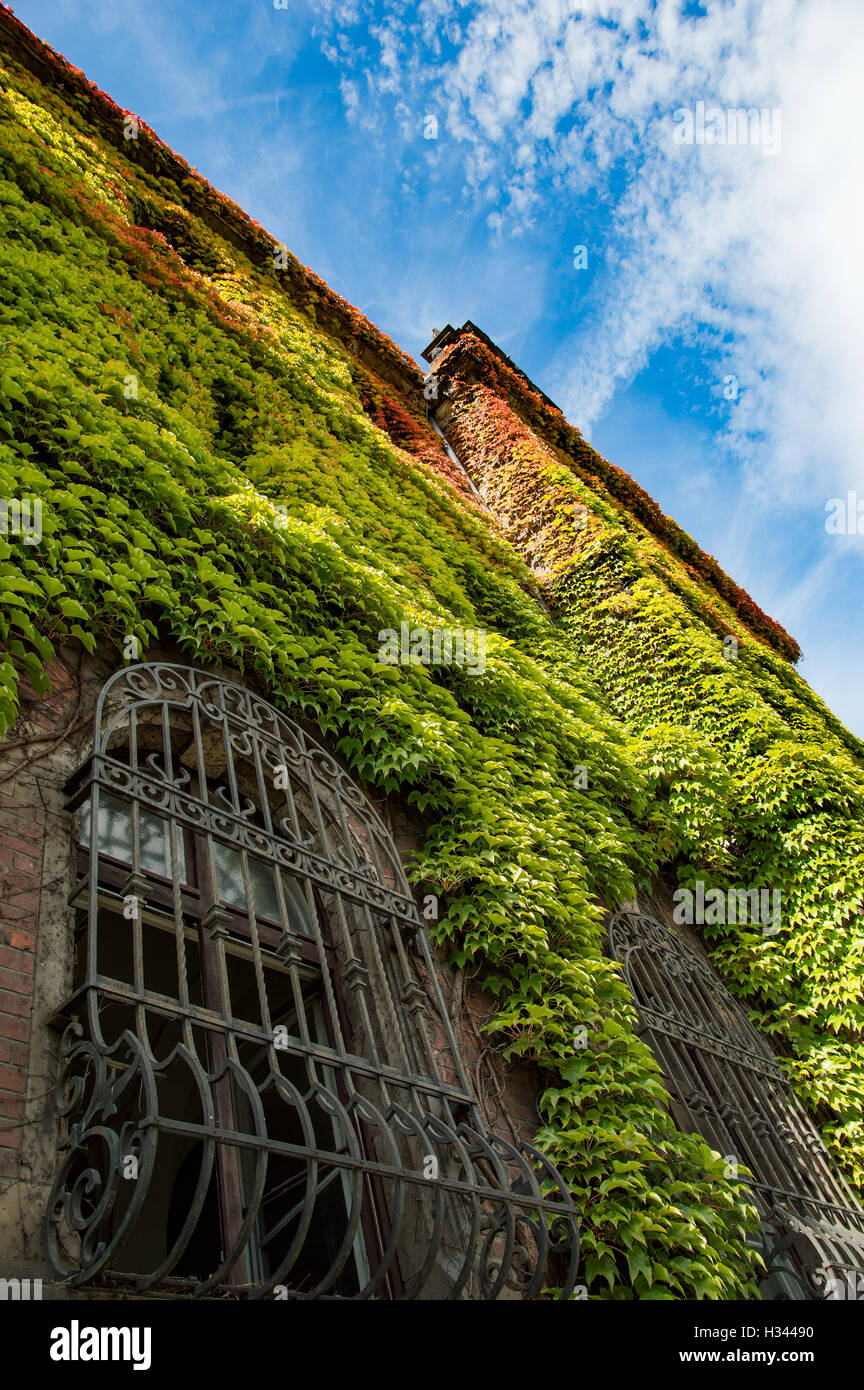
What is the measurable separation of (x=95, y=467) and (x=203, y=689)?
116 cm

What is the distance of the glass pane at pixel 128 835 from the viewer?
9.29 feet

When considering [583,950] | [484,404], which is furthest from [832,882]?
[484,404]

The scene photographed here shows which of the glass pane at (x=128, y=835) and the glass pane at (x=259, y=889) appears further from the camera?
the glass pane at (x=259, y=889)

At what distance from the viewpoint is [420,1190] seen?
276cm

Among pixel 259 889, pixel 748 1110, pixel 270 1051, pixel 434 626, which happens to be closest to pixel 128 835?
pixel 259 889

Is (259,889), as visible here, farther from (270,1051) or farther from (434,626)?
(434,626)

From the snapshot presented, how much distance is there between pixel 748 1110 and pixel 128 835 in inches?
167

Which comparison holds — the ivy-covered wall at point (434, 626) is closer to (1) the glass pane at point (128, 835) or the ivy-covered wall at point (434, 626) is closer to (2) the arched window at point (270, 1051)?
(2) the arched window at point (270, 1051)

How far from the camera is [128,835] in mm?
2969

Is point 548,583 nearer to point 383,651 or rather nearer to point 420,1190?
point 383,651

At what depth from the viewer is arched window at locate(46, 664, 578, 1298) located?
6.52ft

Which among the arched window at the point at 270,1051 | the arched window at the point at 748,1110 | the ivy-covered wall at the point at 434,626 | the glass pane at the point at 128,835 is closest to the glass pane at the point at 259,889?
the arched window at the point at 270,1051

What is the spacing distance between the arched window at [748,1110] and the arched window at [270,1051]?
5.51 feet

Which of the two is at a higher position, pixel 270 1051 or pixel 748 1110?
pixel 748 1110
